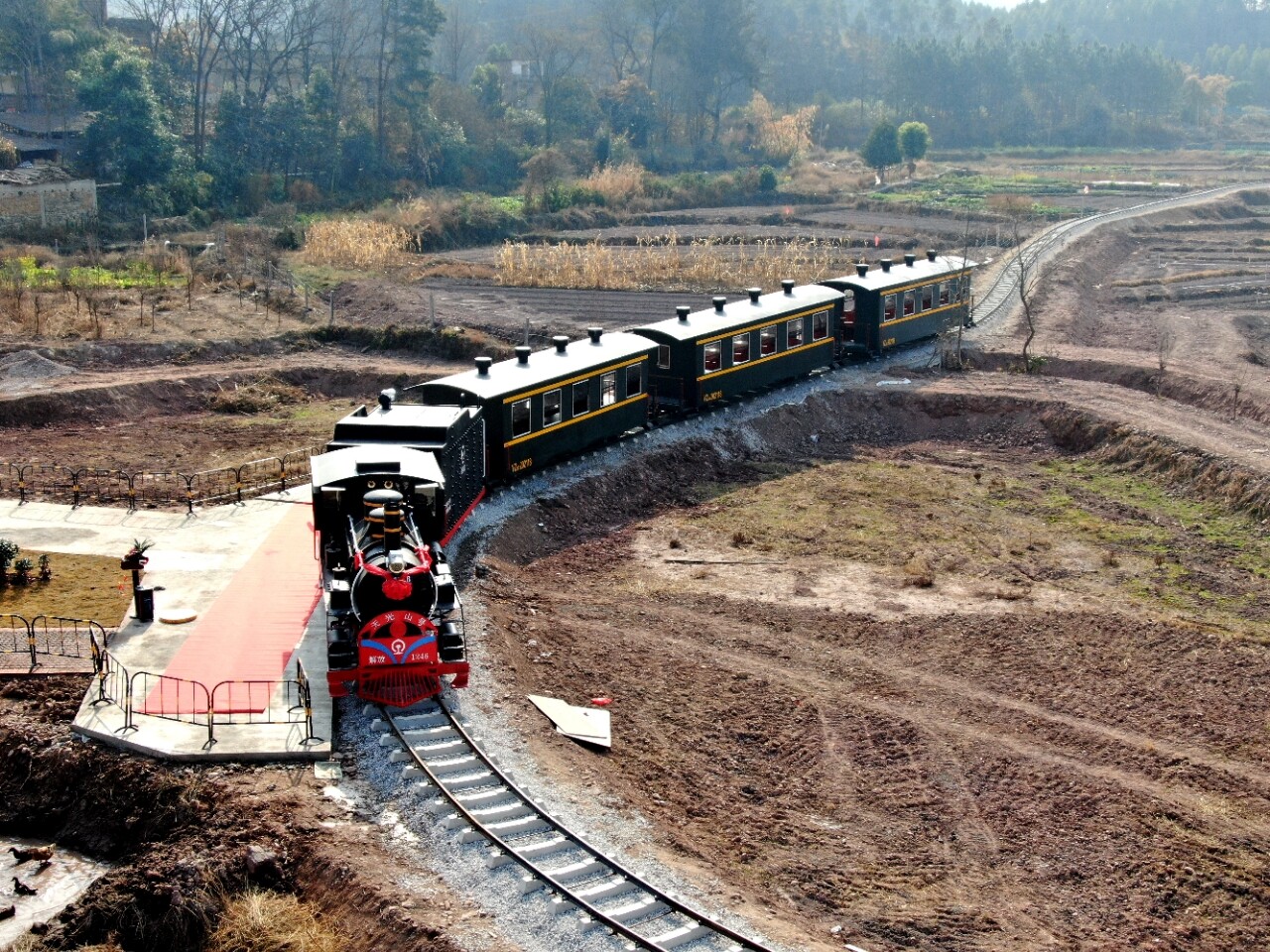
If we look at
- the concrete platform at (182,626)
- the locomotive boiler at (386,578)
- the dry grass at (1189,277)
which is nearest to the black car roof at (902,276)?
the dry grass at (1189,277)

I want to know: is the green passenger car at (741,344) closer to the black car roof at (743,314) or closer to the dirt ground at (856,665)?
the black car roof at (743,314)

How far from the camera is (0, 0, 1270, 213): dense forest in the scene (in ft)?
267

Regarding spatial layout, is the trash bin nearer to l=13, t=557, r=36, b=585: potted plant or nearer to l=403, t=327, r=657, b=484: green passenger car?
l=13, t=557, r=36, b=585: potted plant

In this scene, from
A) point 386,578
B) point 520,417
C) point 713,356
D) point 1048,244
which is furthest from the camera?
point 1048,244

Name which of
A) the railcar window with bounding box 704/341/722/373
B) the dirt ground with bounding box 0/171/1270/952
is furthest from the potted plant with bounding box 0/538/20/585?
the railcar window with bounding box 704/341/722/373

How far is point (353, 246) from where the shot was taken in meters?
62.0

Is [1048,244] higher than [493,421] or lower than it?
higher

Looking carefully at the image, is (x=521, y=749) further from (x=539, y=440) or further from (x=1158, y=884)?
(x=539, y=440)

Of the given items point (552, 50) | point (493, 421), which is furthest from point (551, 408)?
point (552, 50)

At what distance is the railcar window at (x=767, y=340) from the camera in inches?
1587

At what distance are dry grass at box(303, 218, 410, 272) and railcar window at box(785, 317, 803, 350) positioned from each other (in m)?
25.5

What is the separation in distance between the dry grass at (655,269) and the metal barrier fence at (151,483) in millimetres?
26262

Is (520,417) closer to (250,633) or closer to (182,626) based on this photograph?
(250,633)

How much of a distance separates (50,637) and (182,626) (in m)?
2.17
